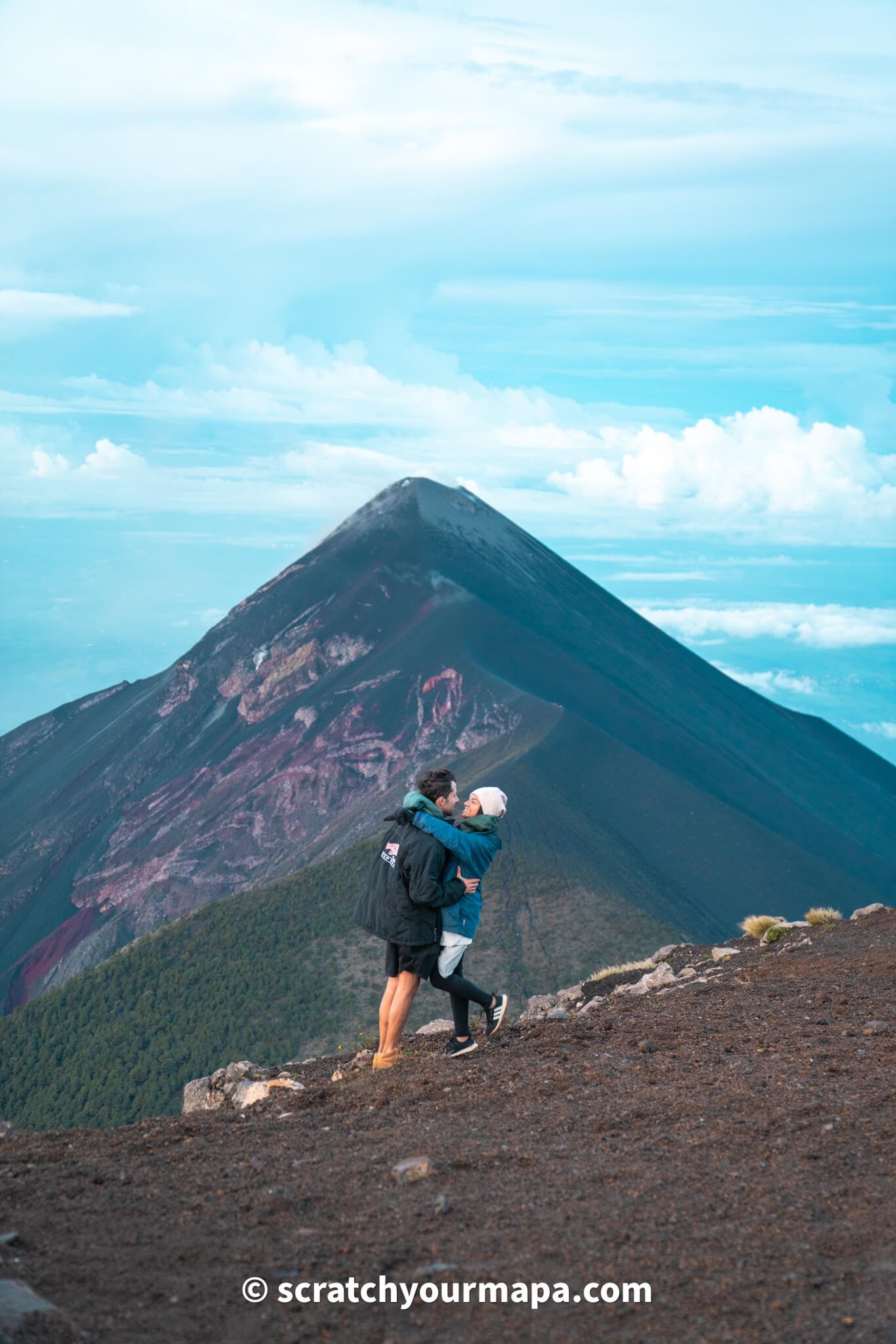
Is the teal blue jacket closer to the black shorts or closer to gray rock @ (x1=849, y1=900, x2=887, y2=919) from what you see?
the black shorts

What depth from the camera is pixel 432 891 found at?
8195 millimetres

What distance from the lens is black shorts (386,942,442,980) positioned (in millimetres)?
8547

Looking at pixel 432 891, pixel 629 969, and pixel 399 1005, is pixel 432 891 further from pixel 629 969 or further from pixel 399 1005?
pixel 629 969

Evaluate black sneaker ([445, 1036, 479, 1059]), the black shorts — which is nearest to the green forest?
black sneaker ([445, 1036, 479, 1059])

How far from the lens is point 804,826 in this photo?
69250 mm

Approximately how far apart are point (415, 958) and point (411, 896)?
1.79ft

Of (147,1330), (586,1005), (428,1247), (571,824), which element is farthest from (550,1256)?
(571,824)

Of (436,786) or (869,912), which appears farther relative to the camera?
(869,912)

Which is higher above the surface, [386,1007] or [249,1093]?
[386,1007]

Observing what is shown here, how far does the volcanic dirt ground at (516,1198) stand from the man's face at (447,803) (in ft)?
6.04

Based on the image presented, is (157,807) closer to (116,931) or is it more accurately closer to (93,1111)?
(116,931)

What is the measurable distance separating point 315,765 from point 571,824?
27448 mm

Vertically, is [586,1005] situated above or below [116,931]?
above

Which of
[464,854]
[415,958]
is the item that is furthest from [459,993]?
[464,854]
